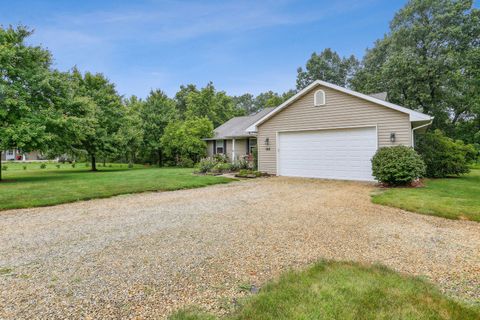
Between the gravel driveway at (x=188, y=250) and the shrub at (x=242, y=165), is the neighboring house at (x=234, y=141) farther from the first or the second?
the gravel driveway at (x=188, y=250)

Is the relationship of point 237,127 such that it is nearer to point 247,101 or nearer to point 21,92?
point 21,92

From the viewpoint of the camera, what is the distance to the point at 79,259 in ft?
11.2

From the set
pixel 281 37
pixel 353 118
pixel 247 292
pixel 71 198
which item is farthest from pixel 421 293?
pixel 281 37

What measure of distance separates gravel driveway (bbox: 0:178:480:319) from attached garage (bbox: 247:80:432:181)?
4.95m

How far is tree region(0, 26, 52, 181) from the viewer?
10.5 m

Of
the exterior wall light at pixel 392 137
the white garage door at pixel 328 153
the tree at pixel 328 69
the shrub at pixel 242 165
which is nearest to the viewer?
the exterior wall light at pixel 392 137

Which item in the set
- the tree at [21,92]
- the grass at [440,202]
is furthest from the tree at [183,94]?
the grass at [440,202]

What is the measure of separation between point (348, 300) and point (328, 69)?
39268mm

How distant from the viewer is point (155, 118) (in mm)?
24453

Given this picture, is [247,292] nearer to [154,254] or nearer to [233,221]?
[154,254]

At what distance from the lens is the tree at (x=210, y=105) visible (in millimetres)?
34500

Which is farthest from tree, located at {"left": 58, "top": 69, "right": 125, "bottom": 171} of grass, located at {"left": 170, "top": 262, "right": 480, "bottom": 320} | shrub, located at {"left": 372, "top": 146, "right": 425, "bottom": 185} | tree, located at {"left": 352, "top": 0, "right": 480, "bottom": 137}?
tree, located at {"left": 352, "top": 0, "right": 480, "bottom": 137}

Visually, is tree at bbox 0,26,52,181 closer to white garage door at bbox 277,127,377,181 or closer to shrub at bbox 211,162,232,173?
shrub at bbox 211,162,232,173

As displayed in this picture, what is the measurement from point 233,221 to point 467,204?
17.7 feet
